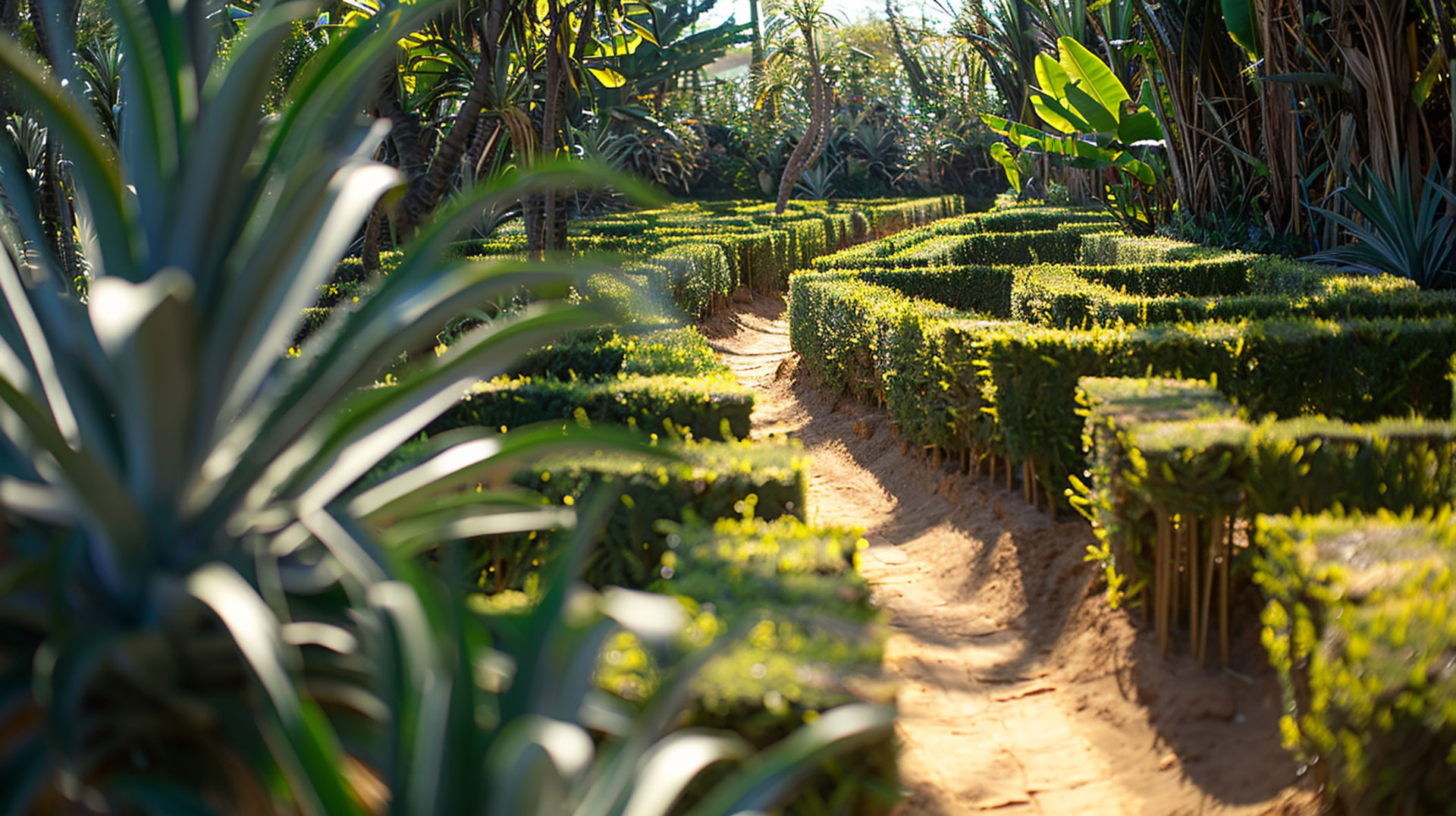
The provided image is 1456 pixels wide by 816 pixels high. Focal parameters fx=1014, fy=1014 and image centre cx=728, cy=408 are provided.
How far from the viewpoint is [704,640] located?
2.47 metres

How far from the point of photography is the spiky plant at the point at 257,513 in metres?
1.77

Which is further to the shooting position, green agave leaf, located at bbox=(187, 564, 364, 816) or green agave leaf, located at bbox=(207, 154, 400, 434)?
green agave leaf, located at bbox=(207, 154, 400, 434)

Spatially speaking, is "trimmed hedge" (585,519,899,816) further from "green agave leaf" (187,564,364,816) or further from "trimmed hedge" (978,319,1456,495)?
"trimmed hedge" (978,319,1456,495)

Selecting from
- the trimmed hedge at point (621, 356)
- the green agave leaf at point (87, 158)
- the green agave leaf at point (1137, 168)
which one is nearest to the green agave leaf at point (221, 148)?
the green agave leaf at point (87, 158)

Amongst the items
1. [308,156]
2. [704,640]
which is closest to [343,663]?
[704,640]

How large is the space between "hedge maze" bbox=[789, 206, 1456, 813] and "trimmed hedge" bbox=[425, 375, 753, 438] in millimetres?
1544

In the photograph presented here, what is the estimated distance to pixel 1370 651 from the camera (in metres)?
2.34

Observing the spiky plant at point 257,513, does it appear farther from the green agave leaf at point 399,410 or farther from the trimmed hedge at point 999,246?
the trimmed hedge at point 999,246

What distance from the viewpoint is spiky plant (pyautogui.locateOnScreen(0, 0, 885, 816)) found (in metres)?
1.77

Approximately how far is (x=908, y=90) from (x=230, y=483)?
4330cm

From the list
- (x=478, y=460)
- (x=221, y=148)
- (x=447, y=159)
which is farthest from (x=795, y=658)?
(x=447, y=159)

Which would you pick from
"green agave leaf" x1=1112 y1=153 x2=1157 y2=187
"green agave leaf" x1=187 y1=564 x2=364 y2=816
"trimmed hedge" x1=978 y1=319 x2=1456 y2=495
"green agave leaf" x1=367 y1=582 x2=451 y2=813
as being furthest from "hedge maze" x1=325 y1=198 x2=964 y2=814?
"green agave leaf" x1=1112 y1=153 x2=1157 y2=187

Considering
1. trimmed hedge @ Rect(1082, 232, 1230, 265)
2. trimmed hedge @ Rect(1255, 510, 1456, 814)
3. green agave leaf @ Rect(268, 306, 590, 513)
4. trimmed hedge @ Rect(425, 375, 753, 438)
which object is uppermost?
green agave leaf @ Rect(268, 306, 590, 513)

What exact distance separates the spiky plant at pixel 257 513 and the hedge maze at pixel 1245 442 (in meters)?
1.48
